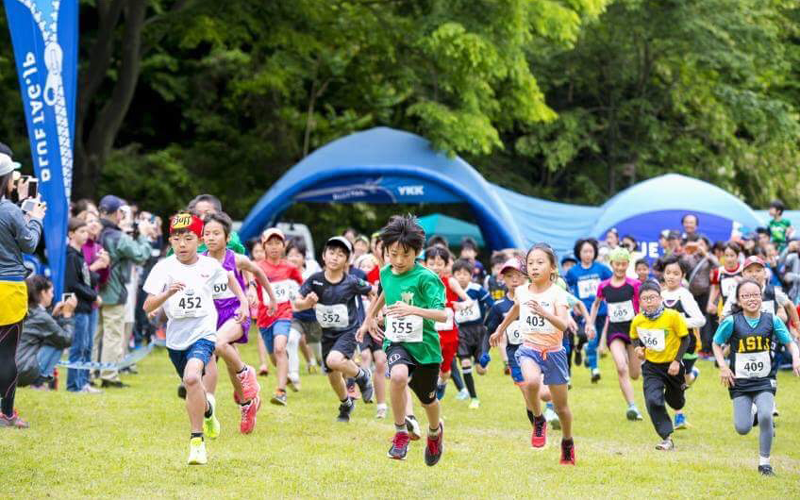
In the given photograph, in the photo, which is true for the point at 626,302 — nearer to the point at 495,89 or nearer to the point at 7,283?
the point at 7,283

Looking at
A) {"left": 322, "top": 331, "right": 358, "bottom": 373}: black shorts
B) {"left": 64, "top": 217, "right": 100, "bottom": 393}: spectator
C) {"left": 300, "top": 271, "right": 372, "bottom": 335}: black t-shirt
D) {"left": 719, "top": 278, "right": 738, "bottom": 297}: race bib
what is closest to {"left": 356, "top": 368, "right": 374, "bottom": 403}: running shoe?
{"left": 322, "top": 331, "right": 358, "bottom": 373}: black shorts

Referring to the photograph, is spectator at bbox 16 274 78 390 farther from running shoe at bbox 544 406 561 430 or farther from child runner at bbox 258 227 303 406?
running shoe at bbox 544 406 561 430

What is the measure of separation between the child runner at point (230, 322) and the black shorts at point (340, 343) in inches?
42.8

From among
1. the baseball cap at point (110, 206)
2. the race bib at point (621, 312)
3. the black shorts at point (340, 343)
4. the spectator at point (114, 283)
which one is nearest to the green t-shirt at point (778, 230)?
the race bib at point (621, 312)

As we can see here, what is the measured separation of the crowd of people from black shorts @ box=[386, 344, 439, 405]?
0.04ft

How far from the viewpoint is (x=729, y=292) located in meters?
15.0

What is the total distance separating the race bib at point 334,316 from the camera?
11602 mm

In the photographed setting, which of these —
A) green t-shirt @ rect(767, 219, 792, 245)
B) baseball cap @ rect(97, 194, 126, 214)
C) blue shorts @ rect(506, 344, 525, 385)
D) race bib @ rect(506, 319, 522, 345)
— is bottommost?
blue shorts @ rect(506, 344, 525, 385)

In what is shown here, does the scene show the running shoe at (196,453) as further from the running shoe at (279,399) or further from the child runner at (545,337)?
the running shoe at (279,399)

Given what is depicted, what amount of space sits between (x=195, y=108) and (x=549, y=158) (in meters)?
9.05

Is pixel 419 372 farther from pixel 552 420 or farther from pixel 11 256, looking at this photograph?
pixel 552 420

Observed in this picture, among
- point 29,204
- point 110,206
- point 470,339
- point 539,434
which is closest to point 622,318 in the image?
point 470,339

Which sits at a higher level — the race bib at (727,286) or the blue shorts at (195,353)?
the race bib at (727,286)

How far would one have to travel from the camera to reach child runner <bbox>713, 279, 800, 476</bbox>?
9531 mm
